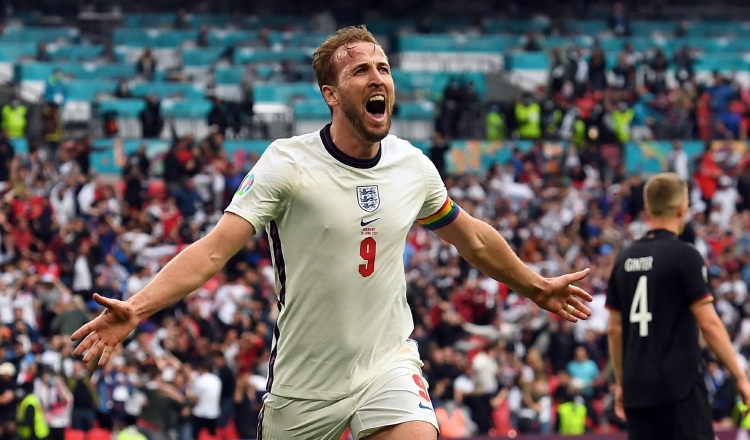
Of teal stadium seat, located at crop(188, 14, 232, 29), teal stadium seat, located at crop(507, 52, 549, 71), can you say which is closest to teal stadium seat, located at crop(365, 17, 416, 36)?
teal stadium seat, located at crop(188, 14, 232, 29)

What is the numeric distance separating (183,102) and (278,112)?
1.95 meters

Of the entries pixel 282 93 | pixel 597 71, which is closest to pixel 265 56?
pixel 282 93

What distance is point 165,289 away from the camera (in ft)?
17.6

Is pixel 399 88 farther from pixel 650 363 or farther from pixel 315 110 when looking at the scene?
pixel 650 363

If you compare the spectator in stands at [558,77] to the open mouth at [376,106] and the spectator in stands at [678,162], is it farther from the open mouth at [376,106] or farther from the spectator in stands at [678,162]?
the open mouth at [376,106]

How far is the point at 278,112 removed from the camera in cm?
2523

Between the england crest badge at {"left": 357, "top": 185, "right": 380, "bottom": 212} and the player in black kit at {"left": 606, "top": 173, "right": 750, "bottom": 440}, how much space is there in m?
2.60

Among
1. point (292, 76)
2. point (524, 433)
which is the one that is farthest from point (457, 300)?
point (292, 76)

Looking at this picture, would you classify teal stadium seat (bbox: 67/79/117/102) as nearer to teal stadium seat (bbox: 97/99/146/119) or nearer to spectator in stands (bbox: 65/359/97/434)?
teal stadium seat (bbox: 97/99/146/119)

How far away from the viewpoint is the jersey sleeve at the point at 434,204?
6.23m

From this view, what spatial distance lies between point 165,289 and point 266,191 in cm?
67

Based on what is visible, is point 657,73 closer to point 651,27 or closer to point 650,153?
point 650,153

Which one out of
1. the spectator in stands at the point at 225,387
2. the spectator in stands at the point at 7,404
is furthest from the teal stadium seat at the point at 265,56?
the spectator in stands at the point at 7,404

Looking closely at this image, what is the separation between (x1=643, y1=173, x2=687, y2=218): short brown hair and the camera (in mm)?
7980
